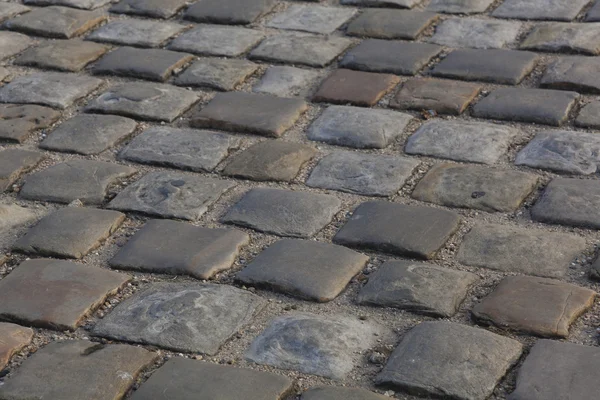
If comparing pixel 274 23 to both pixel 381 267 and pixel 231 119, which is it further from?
pixel 381 267

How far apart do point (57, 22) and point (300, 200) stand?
1818 mm

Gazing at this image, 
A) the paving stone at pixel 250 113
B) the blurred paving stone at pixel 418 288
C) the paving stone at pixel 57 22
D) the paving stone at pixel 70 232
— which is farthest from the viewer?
the paving stone at pixel 57 22

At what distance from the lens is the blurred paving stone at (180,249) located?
2629 millimetres

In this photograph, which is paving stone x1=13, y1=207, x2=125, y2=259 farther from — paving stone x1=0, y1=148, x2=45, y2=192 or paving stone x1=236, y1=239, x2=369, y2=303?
paving stone x1=236, y1=239, x2=369, y2=303

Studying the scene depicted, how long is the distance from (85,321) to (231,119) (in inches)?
45.1

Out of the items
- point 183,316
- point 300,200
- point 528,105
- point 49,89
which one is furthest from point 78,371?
point 528,105

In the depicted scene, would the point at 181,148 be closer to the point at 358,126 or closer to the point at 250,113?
the point at 250,113

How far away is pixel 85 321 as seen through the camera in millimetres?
2443

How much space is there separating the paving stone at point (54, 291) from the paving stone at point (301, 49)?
4.83 feet

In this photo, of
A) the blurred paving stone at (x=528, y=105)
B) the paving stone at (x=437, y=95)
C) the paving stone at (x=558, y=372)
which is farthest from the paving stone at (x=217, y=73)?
the paving stone at (x=558, y=372)

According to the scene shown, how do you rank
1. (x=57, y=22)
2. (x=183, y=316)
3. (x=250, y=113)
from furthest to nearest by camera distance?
(x=57, y=22) → (x=250, y=113) → (x=183, y=316)

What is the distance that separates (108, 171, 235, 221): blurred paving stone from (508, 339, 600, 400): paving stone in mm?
1105

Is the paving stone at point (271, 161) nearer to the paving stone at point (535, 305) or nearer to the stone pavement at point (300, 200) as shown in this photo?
the stone pavement at point (300, 200)

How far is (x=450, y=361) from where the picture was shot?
221 cm
